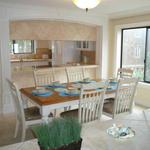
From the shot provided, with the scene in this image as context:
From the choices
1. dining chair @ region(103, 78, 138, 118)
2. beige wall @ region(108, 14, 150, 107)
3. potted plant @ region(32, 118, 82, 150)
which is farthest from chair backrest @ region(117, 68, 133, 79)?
potted plant @ region(32, 118, 82, 150)

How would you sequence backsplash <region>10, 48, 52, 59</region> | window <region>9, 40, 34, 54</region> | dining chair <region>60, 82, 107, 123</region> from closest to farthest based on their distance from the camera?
dining chair <region>60, 82, 107, 123</region>, window <region>9, 40, 34, 54</region>, backsplash <region>10, 48, 52, 59</region>

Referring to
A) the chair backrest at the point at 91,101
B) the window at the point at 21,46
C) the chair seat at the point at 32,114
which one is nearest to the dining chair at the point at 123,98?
the chair backrest at the point at 91,101

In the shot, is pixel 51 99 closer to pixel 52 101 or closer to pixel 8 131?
pixel 52 101

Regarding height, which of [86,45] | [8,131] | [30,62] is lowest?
[8,131]

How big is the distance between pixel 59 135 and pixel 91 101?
1.80m

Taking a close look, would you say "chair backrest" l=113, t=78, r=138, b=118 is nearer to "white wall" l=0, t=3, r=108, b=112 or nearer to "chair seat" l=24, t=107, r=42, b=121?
"chair seat" l=24, t=107, r=42, b=121

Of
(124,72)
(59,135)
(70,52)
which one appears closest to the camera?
(59,135)

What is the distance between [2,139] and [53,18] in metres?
2.93

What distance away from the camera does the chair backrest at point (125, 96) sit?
3.01m

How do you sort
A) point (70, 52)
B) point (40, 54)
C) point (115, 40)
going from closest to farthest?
point (115, 40) → point (70, 52) → point (40, 54)

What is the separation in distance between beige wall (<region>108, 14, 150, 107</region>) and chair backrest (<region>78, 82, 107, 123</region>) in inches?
97.5

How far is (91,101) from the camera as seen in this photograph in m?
2.76

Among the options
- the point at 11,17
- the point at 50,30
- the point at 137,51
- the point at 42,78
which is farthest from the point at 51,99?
the point at 137,51

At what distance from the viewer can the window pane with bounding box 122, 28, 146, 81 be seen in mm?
→ 5269
